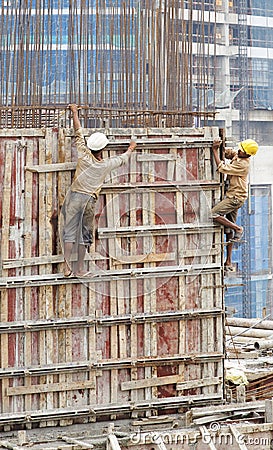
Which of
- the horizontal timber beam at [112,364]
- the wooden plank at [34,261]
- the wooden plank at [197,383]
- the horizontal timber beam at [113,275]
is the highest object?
the wooden plank at [34,261]

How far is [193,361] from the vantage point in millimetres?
14242

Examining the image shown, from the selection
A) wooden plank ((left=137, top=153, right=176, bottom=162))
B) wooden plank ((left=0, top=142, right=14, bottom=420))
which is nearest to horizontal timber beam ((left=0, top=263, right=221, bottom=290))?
wooden plank ((left=0, top=142, right=14, bottom=420))

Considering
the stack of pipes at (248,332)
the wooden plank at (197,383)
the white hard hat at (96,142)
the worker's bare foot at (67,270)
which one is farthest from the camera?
the stack of pipes at (248,332)

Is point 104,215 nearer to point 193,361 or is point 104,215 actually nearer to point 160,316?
point 160,316

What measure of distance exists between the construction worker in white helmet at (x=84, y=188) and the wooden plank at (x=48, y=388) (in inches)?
67.3

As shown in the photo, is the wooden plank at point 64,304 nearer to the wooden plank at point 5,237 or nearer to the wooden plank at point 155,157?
the wooden plank at point 5,237

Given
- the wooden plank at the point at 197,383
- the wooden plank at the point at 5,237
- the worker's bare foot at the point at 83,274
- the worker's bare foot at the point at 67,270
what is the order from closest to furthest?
the wooden plank at the point at 5,237 < the worker's bare foot at the point at 67,270 < the worker's bare foot at the point at 83,274 < the wooden plank at the point at 197,383

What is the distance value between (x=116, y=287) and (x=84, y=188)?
5.63 feet

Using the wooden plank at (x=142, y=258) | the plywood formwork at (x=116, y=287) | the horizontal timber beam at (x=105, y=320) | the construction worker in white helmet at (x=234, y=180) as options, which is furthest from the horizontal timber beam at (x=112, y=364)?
the construction worker in white helmet at (x=234, y=180)

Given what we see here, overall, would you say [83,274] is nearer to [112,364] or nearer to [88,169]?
[112,364]

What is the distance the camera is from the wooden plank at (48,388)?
13383 mm

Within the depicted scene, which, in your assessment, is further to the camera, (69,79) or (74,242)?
(69,79)

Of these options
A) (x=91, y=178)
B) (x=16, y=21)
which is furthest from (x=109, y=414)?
(x=16, y=21)

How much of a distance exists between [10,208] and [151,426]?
4090 mm
